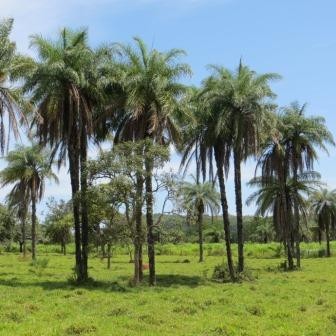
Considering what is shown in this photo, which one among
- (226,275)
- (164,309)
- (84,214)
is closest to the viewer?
(164,309)

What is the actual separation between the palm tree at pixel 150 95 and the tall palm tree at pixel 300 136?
14.2m

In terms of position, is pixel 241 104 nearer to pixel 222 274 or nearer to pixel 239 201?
pixel 239 201

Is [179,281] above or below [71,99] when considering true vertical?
below

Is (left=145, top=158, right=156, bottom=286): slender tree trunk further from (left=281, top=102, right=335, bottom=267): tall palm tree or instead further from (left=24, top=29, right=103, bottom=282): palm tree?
(left=281, top=102, right=335, bottom=267): tall palm tree

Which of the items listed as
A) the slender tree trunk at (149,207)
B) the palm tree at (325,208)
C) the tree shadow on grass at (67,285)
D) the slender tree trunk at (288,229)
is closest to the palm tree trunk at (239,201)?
the slender tree trunk at (149,207)

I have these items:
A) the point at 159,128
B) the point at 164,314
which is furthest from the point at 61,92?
the point at 164,314

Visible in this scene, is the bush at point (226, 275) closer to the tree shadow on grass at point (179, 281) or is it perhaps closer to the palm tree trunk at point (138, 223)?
the tree shadow on grass at point (179, 281)

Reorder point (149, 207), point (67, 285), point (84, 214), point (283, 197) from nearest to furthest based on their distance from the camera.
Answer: point (67, 285)
point (149, 207)
point (84, 214)
point (283, 197)

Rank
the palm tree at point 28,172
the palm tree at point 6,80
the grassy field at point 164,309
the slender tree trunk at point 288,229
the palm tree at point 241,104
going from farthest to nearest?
the palm tree at point 28,172 < the slender tree trunk at point 288,229 < the palm tree at point 241,104 < the palm tree at point 6,80 < the grassy field at point 164,309

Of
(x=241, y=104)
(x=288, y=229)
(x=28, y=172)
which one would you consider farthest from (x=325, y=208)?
(x=241, y=104)

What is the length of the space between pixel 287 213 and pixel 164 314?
28.4m

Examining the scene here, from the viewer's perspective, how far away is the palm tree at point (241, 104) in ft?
106

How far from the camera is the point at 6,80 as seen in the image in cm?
2506

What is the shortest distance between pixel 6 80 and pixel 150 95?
25.2 feet
